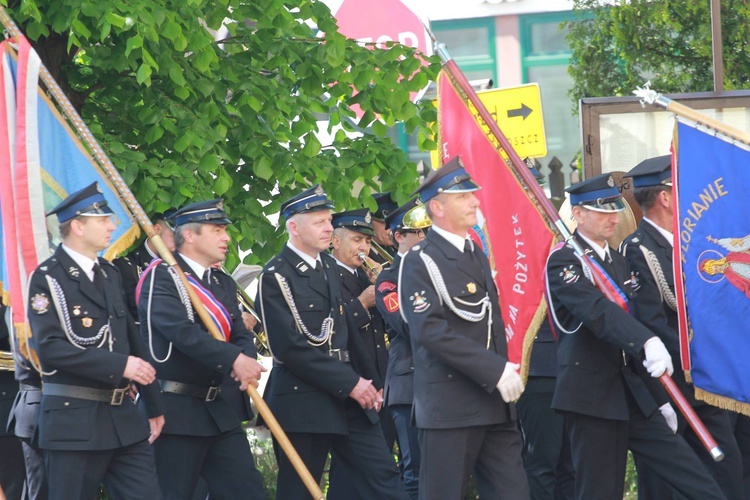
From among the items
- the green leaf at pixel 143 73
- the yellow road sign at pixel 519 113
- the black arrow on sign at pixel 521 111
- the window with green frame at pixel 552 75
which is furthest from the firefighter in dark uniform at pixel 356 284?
the window with green frame at pixel 552 75

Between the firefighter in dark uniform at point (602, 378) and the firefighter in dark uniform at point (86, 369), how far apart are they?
227 centimetres

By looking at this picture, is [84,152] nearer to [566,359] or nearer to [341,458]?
[341,458]

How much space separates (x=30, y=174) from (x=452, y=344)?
8.14 feet

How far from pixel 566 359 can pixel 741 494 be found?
1.28 m

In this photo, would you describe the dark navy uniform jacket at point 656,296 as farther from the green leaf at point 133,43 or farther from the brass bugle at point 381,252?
the green leaf at point 133,43

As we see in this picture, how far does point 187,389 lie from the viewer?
7922mm

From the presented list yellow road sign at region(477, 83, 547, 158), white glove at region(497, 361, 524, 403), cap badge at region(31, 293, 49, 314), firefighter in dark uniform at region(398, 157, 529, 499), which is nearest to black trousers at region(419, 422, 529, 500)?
firefighter in dark uniform at region(398, 157, 529, 499)

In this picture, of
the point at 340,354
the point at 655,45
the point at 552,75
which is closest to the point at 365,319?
the point at 340,354

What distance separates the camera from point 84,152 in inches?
316

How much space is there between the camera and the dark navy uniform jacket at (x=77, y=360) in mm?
6957

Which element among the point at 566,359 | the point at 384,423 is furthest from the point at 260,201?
the point at 566,359

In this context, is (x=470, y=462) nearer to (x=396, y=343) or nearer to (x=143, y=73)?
(x=396, y=343)

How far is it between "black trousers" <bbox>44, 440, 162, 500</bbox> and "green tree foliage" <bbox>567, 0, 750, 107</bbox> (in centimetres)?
834

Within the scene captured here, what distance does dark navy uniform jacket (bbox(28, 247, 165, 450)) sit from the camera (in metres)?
6.96
